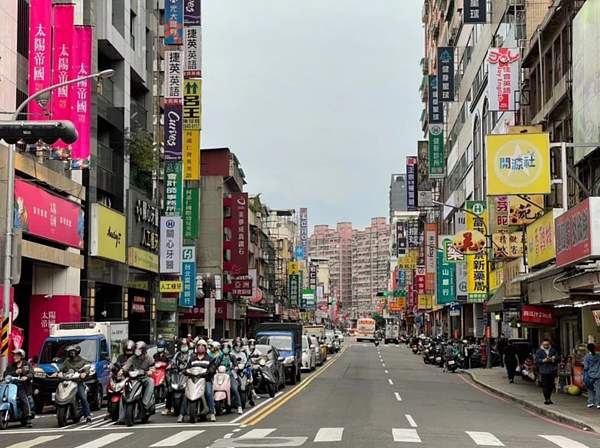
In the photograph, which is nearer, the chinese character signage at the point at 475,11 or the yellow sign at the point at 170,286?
the yellow sign at the point at 170,286

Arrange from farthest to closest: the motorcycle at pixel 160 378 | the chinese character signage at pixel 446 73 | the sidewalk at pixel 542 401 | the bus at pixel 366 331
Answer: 1. the bus at pixel 366 331
2. the chinese character signage at pixel 446 73
3. the motorcycle at pixel 160 378
4. the sidewalk at pixel 542 401

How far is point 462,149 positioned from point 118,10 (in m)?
35.6

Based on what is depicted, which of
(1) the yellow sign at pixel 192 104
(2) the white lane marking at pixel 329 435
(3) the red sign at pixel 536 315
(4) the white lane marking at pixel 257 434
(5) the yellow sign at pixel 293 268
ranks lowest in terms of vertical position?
(4) the white lane marking at pixel 257 434

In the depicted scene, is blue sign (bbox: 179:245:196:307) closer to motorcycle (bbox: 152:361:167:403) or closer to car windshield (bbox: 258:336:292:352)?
car windshield (bbox: 258:336:292:352)

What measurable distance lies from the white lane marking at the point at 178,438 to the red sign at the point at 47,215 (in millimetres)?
15931

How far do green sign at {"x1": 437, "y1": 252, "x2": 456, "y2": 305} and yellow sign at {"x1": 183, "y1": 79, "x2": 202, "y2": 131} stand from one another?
2818 cm

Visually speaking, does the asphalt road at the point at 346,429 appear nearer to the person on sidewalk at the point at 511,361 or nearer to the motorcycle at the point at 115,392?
the motorcycle at the point at 115,392

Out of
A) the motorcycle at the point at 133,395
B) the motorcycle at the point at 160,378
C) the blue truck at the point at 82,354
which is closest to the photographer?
the motorcycle at the point at 133,395

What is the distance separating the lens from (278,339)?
3578cm

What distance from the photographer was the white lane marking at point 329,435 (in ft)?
50.5

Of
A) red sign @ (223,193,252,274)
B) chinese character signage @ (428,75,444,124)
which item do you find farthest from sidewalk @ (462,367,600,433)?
chinese character signage @ (428,75,444,124)

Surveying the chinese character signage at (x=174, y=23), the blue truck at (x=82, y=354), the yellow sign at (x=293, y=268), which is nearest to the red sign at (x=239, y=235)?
the chinese character signage at (x=174, y=23)

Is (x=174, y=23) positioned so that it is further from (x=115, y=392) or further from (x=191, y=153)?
(x=115, y=392)

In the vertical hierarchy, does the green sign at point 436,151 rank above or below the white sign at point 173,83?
above
